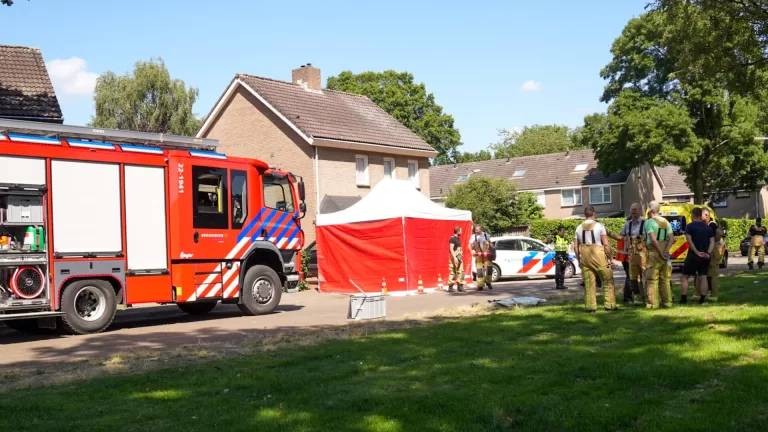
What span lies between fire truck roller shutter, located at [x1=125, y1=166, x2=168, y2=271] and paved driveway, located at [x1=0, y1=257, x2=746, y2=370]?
1.38 metres

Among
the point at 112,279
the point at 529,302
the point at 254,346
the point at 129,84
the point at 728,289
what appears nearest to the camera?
the point at 254,346

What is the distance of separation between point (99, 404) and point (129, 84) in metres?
46.4

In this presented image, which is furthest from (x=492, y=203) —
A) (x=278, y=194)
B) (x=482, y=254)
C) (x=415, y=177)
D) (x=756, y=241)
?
(x=278, y=194)

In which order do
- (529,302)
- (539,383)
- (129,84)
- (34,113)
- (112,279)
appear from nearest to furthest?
(539,383), (112,279), (529,302), (34,113), (129,84)

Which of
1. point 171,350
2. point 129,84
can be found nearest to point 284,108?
point 129,84

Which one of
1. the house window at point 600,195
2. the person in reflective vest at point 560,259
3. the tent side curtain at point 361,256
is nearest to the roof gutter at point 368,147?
the tent side curtain at point 361,256

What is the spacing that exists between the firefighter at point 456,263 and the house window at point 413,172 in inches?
631

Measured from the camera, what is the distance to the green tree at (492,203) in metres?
45.9

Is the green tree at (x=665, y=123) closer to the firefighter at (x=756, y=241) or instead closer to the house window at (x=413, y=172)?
the house window at (x=413, y=172)

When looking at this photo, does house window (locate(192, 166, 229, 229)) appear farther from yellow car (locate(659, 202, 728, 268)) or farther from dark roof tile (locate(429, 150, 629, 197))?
dark roof tile (locate(429, 150, 629, 197))

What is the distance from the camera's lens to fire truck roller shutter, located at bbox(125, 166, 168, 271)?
49.6 ft

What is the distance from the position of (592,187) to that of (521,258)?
36878mm

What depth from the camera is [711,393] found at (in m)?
6.53

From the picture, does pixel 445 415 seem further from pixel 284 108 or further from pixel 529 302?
pixel 284 108
